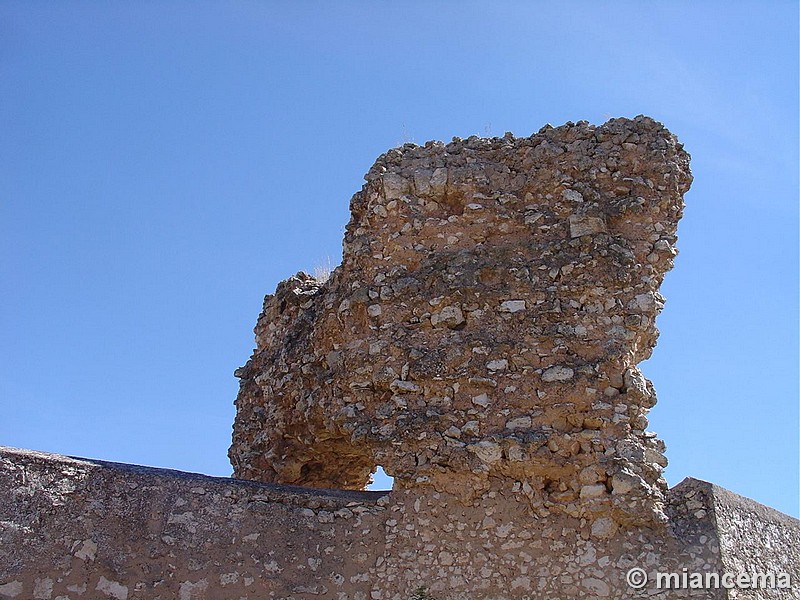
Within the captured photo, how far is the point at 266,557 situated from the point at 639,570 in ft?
8.46

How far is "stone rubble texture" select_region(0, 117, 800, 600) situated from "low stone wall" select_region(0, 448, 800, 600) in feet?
0.05

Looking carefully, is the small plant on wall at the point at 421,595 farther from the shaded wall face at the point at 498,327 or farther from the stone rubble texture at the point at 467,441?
the shaded wall face at the point at 498,327

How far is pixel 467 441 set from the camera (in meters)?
6.48

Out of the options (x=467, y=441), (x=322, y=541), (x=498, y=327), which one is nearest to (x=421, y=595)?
(x=322, y=541)

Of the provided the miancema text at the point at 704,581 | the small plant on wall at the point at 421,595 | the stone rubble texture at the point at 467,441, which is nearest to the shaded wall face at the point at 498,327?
the stone rubble texture at the point at 467,441

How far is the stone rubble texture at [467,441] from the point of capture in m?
5.99

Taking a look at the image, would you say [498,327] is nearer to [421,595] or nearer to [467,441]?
[467,441]

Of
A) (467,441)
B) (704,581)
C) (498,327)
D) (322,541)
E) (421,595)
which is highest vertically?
(498,327)

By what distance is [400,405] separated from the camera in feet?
22.1

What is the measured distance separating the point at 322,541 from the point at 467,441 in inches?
50.4

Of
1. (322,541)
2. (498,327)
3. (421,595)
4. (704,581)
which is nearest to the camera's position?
(704,581)

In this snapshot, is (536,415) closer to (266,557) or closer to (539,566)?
(539,566)

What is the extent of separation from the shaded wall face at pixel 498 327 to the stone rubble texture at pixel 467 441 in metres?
0.02

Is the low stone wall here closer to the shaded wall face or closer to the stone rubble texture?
the stone rubble texture
